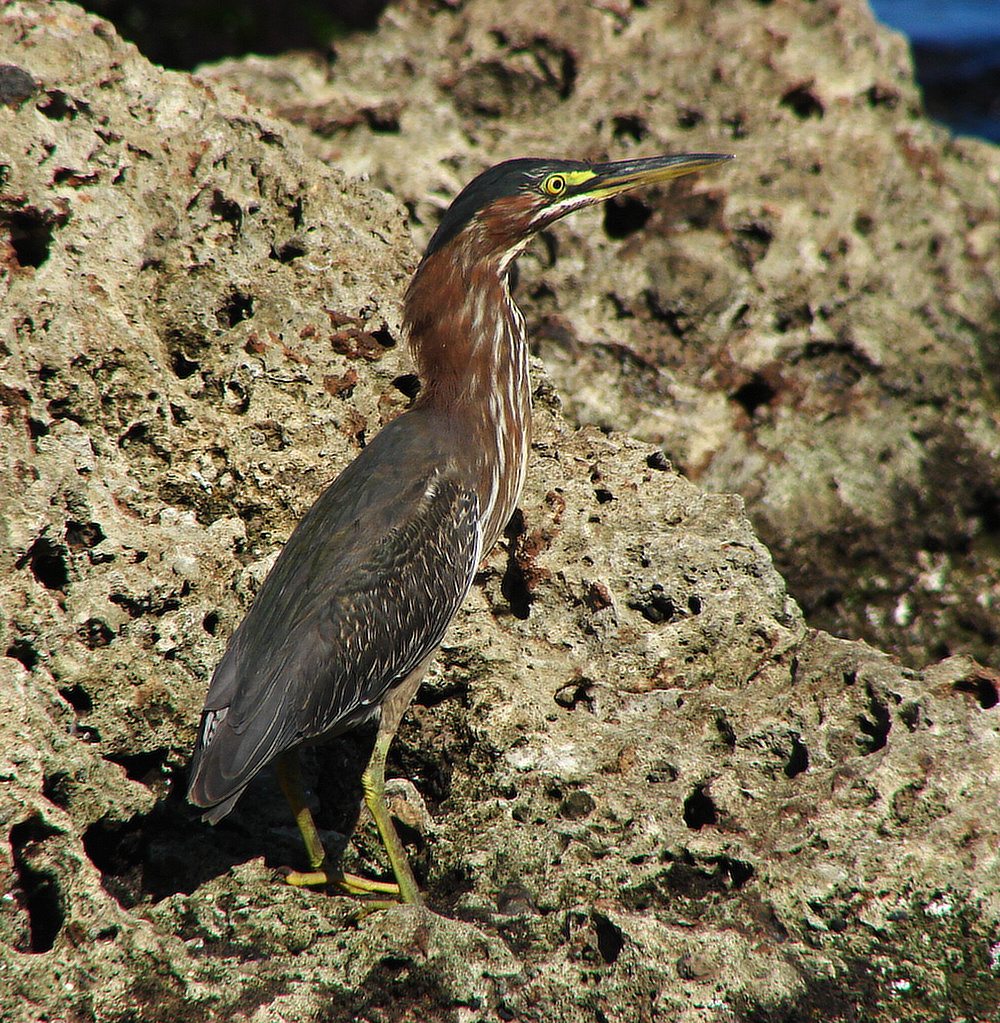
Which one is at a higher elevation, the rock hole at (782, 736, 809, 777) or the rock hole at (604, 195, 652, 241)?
the rock hole at (604, 195, 652, 241)

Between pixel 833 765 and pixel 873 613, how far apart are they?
1.87m

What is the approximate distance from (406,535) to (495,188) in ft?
4.04

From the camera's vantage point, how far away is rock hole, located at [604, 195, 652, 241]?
173 inches

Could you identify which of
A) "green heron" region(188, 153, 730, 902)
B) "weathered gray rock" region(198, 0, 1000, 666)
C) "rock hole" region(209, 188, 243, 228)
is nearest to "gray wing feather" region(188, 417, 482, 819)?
"green heron" region(188, 153, 730, 902)

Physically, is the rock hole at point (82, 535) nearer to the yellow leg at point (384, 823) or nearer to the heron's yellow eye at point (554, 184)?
the yellow leg at point (384, 823)

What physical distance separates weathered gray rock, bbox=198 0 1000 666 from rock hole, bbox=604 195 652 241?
0.01 meters

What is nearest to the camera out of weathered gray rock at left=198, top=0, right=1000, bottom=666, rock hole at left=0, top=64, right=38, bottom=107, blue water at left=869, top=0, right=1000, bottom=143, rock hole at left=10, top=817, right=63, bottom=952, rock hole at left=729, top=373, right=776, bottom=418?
rock hole at left=10, top=817, right=63, bottom=952

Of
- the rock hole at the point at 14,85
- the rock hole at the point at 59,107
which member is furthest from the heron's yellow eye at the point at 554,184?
the rock hole at the point at 14,85

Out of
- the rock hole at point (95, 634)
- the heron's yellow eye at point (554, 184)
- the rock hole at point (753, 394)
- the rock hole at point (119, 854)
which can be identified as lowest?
the rock hole at point (119, 854)

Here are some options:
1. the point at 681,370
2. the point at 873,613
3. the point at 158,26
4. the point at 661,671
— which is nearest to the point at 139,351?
the point at 661,671

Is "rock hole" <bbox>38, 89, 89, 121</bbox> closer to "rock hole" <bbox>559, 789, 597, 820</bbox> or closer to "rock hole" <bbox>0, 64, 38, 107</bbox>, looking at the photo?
"rock hole" <bbox>0, 64, 38, 107</bbox>

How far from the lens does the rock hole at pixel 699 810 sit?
2757mm

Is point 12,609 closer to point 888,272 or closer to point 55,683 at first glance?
point 55,683

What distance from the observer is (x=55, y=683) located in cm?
265
